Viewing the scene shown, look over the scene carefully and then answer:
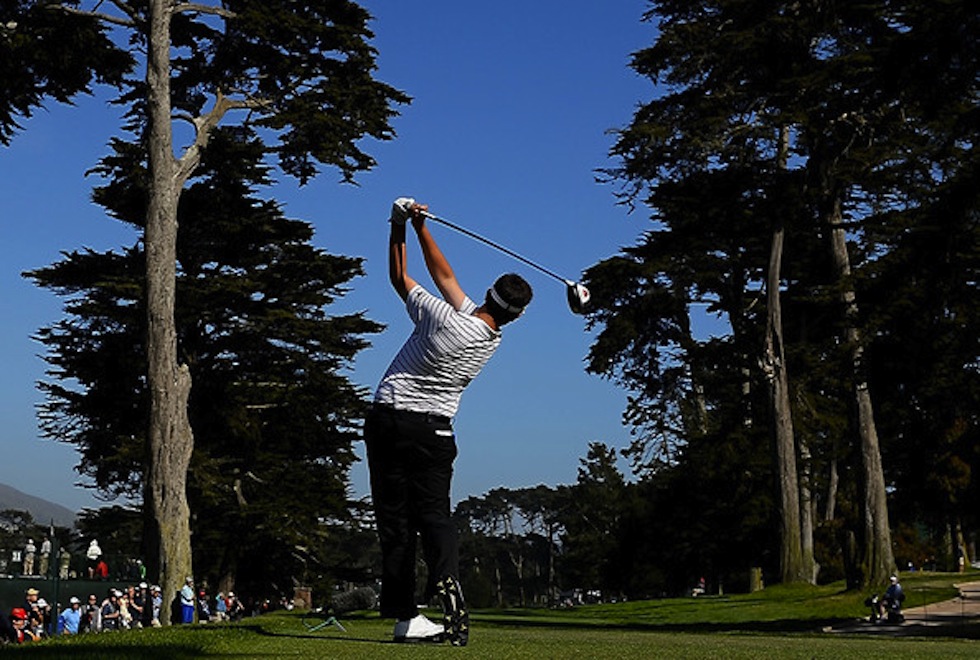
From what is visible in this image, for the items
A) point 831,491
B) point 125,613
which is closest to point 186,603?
point 125,613

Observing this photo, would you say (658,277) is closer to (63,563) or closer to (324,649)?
(63,563)

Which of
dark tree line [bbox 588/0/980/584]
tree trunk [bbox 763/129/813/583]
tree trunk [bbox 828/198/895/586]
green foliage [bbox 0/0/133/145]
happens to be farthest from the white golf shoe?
tree trunk [bbox 763/129/813/583]

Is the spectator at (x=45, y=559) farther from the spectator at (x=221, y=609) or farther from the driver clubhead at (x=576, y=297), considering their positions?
the driver clubhead at (x=576, y=297)

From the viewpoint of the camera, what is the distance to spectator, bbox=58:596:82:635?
20.1m

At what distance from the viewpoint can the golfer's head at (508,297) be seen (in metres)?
6.43

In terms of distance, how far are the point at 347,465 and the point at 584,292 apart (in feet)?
111

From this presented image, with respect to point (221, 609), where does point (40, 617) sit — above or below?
below

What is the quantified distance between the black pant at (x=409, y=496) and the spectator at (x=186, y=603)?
1569cm

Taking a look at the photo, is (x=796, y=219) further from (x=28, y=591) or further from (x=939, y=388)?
(x=28, y=591)

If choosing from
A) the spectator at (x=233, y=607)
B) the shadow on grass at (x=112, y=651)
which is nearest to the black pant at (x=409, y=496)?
the shadow on grass at (x=112, y=651)

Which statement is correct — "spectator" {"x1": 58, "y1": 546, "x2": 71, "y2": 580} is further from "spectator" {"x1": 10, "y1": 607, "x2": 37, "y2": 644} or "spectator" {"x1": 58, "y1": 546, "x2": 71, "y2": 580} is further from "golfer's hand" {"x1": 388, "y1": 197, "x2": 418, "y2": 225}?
"golfer's hand" {"x1": 388, "y1": 197, "x2": 418, "y2": 225}

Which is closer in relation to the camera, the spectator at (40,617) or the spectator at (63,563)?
the spectator at (40,617)

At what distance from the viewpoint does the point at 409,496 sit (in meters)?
6.39

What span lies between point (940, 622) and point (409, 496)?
1999cm
